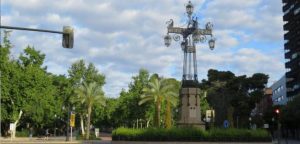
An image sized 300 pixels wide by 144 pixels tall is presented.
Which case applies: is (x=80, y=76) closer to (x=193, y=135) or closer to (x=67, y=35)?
(x=193, y=135)

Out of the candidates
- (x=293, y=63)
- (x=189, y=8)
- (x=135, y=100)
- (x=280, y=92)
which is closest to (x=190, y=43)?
(x=189, y=8)

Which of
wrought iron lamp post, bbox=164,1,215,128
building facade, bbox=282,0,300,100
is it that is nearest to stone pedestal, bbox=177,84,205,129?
wrought iron lamp post, bbox=164,1,215,128

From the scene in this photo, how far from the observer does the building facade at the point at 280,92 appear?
137 metres

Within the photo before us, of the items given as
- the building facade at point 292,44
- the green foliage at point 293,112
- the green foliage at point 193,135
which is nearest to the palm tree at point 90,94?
the green foliage at point 293,112

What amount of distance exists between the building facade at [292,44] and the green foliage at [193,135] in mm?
74236

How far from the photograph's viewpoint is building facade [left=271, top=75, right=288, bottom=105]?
13730cm

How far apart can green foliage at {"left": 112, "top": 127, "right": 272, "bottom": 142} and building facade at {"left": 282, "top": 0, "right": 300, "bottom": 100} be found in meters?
74.2

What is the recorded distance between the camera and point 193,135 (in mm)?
39688

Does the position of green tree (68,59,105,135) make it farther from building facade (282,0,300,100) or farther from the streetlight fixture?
the streetlight fixture

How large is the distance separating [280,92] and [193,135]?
11031 centimetres

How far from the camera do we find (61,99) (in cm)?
8856

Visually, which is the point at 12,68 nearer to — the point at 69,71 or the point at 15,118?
the point at 15,118

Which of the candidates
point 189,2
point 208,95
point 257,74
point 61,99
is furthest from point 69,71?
point 189,2

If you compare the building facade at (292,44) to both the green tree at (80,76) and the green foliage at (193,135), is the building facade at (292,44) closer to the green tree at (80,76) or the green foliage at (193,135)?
the green tree at (80,76)
